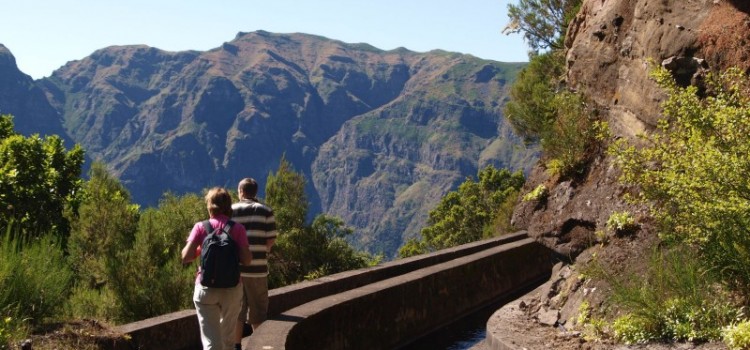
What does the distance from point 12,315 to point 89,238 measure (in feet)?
29.6

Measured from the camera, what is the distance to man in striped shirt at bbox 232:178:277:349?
7504 mm

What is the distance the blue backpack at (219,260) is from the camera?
6293mm

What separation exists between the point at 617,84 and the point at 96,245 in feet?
33.7

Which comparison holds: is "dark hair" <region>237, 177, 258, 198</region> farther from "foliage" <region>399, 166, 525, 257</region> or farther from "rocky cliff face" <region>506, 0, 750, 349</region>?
"foliage" <region>399, 166, 525, 257</region>

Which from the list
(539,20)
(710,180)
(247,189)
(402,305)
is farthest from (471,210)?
(710,180)

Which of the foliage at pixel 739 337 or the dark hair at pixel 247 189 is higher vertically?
the dark hair at pixel 247 189

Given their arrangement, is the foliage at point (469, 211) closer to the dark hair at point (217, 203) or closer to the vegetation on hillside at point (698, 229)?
the vegetation on hillside at point (698, 229)

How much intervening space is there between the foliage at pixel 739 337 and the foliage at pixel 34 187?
1548 cm

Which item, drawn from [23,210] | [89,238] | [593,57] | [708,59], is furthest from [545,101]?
[23,210]

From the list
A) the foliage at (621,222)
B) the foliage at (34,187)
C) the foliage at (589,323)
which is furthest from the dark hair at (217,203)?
the foliage at (34,187)

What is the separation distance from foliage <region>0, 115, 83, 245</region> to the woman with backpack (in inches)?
489

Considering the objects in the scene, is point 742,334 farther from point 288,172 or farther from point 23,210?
point 23,210

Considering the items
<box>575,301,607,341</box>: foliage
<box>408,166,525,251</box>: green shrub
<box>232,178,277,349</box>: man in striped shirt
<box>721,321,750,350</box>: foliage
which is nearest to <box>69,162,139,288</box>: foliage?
<box>232,178,277,349</box>: man in striped shirt

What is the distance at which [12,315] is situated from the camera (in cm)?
641
